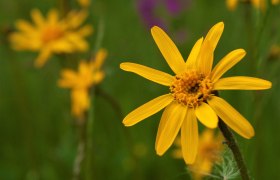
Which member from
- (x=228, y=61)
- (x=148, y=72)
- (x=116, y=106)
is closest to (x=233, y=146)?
(x=228, y=61)

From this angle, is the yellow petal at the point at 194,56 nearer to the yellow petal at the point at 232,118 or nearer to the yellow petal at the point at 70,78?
the yellow petal at the point at 232,118

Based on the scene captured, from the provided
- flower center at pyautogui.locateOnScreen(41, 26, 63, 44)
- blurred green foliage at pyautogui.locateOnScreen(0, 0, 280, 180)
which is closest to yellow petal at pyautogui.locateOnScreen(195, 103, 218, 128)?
blurred green foliage at pyautogui.locateOnScreen(0, 0, 280, 180)

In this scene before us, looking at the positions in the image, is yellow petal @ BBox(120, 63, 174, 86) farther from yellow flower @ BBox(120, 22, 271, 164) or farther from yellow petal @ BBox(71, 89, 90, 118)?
yellow petal @ BBox(71, 89, 90, 118)

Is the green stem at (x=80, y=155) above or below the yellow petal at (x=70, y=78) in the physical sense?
below

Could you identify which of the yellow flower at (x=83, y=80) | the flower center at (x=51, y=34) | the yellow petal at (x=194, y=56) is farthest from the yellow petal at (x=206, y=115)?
the flower center at (x=51, y=34)

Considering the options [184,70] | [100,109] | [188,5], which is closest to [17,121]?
[100,109]

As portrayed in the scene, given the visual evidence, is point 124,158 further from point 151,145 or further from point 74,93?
point 74,93

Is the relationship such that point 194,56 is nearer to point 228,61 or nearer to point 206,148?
point 228,61
